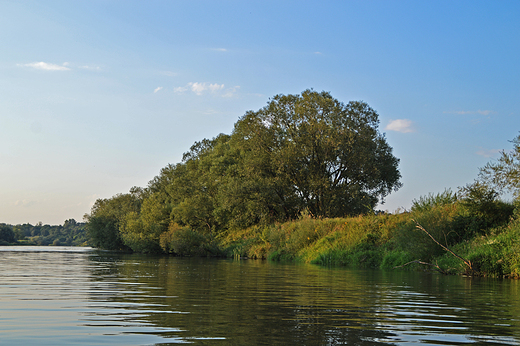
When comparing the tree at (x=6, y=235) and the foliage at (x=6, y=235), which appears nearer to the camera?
the foliage at (x=6, y=235)

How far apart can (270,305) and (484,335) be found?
3.15m

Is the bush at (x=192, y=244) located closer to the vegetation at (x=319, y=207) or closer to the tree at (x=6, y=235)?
the vegetation at (x=319, y=207)

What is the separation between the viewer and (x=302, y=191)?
4966 cm

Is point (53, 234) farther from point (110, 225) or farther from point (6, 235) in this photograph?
point (110, 225)

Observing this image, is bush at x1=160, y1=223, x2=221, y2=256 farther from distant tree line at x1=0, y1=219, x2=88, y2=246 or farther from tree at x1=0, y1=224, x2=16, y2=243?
distant tree line at x1=0, y1=219, x2=88, y2=246

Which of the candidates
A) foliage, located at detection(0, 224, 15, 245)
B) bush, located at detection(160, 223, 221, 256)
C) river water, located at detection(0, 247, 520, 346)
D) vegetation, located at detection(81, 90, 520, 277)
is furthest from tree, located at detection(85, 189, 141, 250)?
river water, located at detection(0, 247, 520, 346)

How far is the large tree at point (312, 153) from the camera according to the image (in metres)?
46.8

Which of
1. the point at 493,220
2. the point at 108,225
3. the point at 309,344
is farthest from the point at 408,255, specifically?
the point at 108,225

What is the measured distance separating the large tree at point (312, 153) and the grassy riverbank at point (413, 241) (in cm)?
1323

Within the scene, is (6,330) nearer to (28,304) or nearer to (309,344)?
(28,304)

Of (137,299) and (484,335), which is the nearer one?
(484,335)

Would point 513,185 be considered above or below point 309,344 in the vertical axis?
above

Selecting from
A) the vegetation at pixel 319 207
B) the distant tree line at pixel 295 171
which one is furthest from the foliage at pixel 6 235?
the distant tree line at pixel 295 171

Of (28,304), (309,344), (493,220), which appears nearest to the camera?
(309,344)
